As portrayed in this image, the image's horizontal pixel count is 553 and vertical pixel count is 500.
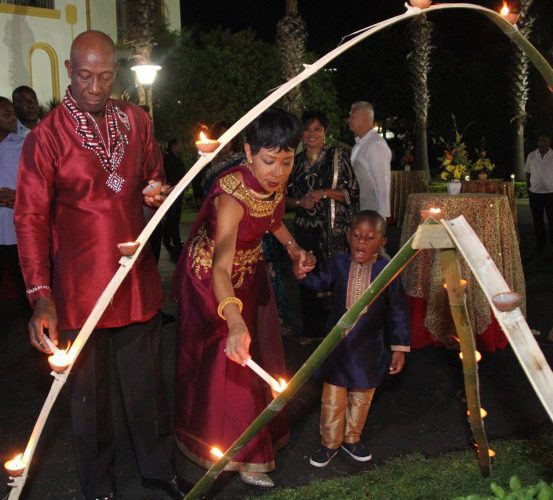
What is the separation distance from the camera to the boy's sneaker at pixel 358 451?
4082 mm

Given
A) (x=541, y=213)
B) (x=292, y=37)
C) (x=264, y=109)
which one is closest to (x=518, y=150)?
(x=292, y=37)

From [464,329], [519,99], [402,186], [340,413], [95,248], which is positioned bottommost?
[340,413]

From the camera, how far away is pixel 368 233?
4.02 metres

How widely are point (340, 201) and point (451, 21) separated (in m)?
41.0

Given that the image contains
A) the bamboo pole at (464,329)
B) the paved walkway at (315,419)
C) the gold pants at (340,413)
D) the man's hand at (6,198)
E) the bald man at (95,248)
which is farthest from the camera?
the man's hand at (6,198)

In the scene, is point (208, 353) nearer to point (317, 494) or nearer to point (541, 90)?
point (317, 494)

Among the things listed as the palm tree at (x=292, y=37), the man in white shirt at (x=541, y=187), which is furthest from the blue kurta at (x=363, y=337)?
the palm tree at (x=292, y=37)

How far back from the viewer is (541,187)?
12305mm

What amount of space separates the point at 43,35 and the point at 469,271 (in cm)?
2498

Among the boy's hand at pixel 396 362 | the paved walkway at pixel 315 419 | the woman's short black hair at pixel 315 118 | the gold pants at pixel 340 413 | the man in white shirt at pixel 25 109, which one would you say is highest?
the man in white shirt at pixel 25 109

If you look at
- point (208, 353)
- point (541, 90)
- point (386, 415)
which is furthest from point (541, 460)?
point (541, 90)

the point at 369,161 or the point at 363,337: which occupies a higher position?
the point at 369,161

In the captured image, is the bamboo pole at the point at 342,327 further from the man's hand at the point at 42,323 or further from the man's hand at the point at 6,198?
the man's hand at the point at 6,198

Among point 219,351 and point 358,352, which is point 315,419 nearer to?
point 358,352
